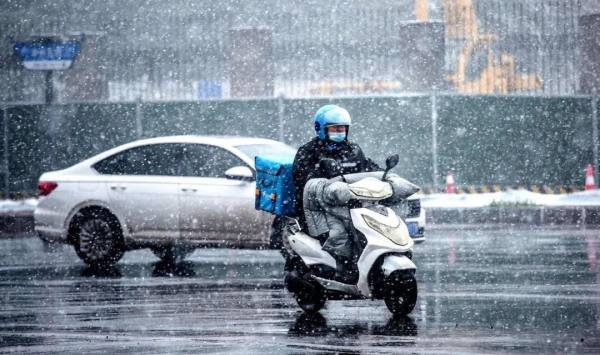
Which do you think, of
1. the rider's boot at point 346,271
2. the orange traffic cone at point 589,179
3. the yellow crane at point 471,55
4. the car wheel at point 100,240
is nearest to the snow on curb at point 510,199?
the orange traffic cone at point 589,179

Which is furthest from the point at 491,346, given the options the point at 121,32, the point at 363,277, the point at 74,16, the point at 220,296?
the point at 74,16

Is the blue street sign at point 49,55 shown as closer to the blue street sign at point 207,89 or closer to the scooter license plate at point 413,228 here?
the blue street sign at point 207,89

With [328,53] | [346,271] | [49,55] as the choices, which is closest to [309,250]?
[346,271]

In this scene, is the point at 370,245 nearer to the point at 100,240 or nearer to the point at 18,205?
the point at 100,240

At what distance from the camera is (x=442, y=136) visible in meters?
23.3

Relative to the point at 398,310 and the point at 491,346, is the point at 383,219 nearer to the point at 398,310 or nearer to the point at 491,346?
the point at 398,310

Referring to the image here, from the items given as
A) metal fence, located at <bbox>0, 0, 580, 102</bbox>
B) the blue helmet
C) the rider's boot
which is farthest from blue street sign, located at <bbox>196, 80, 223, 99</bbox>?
the rider's boot

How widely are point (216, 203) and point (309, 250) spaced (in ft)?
14.7

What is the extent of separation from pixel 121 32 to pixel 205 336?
25507 millimetres

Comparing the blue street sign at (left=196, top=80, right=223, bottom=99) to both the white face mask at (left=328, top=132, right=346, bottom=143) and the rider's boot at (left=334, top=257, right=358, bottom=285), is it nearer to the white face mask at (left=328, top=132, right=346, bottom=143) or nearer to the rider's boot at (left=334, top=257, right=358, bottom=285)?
the white face mask at (left=328, top=132, right=346, bottom=143)

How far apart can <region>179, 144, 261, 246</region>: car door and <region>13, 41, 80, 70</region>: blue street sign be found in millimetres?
10679

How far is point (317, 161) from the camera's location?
10156 millimetres

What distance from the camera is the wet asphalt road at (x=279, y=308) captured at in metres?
8.77

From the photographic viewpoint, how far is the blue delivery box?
10.4 meters
